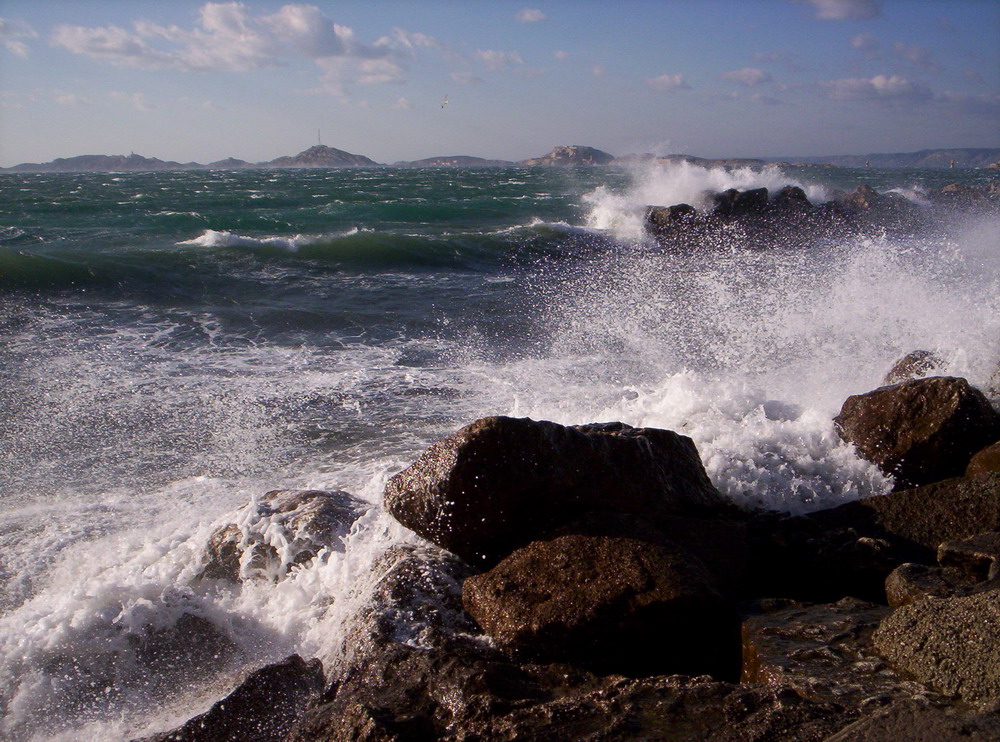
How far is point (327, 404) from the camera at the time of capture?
274 inches

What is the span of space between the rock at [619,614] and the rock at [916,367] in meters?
3.61

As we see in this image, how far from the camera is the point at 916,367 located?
233 inches

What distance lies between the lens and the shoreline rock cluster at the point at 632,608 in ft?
7.70

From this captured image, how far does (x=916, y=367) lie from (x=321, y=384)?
5.24m

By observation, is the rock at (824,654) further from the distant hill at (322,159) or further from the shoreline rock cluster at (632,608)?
the distant hill at (322,159)

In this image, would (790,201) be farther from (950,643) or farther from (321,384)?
(950,643)

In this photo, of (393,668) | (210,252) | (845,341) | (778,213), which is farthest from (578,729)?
(778,213)

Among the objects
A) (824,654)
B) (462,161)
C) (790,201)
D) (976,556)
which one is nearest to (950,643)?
(824,654)

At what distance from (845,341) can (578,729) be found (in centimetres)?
659

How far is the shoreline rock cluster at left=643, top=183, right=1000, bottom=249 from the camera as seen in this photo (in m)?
18.5

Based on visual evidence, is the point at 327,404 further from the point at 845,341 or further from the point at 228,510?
the point at 845,341

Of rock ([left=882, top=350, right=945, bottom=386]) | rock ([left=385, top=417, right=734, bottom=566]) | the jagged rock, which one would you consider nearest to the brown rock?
the jagged rock

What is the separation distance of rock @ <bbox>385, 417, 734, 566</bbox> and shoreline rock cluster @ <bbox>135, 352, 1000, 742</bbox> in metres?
0.01

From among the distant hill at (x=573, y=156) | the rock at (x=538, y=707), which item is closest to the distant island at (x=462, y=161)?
the distant hill at (x=573, y=156)
